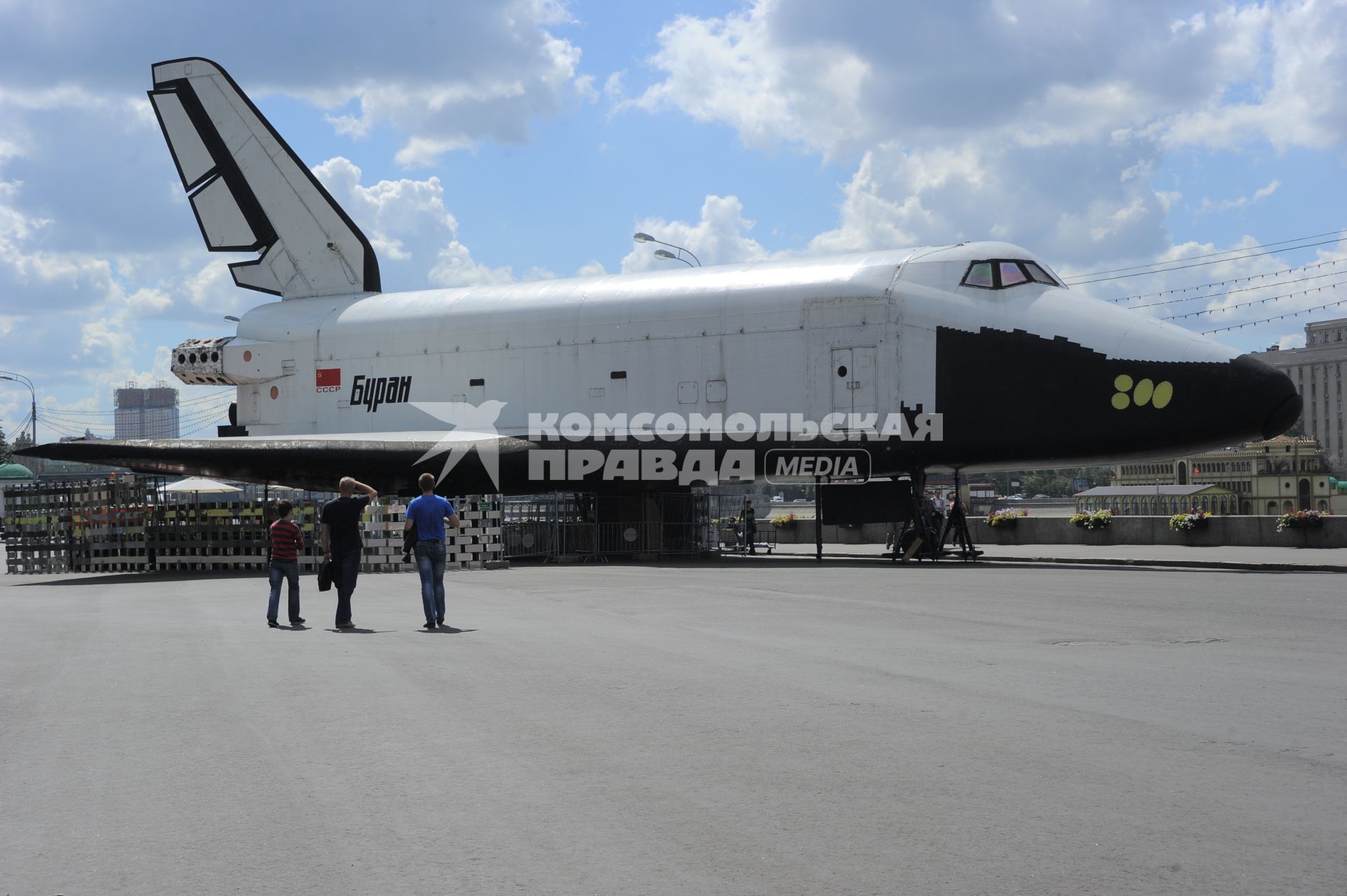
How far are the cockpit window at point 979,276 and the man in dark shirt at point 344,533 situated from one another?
8.85 meters

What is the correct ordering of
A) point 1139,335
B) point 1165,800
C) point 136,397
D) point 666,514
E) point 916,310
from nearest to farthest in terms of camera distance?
point 1165,800
point 1139,335
point 916,310
point 666,514
point 136,397

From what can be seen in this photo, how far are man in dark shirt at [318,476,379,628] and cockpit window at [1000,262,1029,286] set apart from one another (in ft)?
30.1

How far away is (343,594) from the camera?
10141mm

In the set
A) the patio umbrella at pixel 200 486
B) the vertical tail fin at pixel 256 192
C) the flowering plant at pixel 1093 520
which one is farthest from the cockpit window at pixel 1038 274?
the patio umbrella at pixel 200 486

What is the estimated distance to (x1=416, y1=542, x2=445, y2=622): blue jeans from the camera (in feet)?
32.4

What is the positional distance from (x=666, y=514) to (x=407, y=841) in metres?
18.1

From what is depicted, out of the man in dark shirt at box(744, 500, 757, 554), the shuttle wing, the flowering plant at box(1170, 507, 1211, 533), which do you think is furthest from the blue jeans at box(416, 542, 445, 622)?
the flowering plant at box(1170, 507, 1211, 533)

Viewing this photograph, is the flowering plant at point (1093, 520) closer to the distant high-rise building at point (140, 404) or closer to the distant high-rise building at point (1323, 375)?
the distant high-rise building at point (1323, 375)

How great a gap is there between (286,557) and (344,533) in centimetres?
60

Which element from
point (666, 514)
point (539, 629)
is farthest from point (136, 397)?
point (539, 629)

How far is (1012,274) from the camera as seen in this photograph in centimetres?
1585

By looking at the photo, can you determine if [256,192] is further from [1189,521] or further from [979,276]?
[1189,521]

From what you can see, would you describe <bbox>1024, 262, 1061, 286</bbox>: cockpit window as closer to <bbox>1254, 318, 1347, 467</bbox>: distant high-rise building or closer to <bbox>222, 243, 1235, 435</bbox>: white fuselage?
<bbox>222, 243, 1235, 435</bbox>: white fuselage

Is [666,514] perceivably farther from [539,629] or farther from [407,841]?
[407,841]
